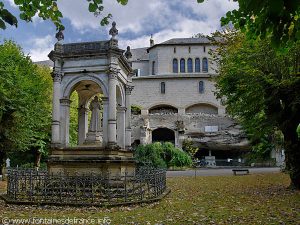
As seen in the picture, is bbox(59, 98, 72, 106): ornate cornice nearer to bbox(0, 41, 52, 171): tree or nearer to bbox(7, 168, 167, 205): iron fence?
bbox(7, 168, 167, 205): iron fence

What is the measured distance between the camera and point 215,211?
35.3 feet

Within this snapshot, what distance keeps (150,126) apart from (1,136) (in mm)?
30084

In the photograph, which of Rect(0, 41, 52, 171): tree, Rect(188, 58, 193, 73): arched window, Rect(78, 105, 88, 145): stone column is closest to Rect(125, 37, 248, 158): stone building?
Rect(188, 58, 193, 73): arched window

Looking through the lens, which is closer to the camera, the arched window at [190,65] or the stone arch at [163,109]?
the stone arch at [163,109]

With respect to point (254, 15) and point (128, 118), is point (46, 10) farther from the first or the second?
point (128, 118)

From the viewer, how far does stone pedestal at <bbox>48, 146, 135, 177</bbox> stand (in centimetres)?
1478

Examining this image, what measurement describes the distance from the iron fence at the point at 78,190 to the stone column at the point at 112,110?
81.2 inches

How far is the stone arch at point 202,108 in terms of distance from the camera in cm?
6364

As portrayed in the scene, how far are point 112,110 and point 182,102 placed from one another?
48.3m

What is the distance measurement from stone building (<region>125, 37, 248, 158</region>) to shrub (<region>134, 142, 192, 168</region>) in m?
10.1

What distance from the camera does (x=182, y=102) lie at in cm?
6309

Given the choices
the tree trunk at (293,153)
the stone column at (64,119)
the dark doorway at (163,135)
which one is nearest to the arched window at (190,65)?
the dark doorway at (163,135)

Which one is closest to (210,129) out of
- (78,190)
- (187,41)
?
(187,41)

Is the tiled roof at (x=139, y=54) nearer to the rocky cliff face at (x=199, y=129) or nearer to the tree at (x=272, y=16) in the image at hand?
the rocky cliff face at (x=199, y=129)
